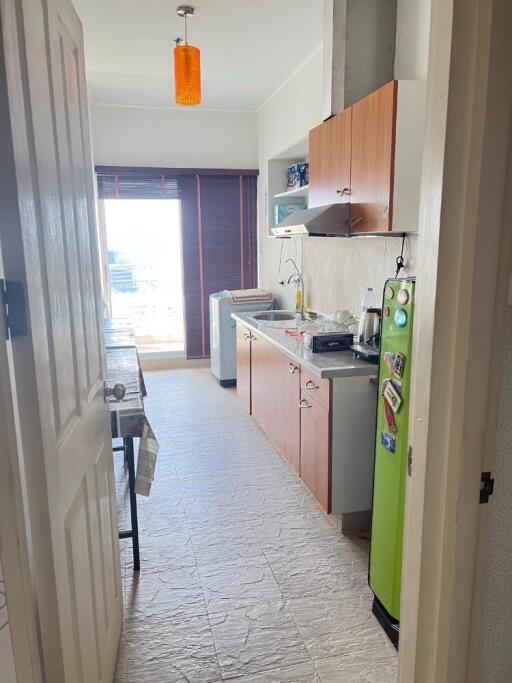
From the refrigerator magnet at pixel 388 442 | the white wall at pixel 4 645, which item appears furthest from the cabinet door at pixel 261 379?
the white wall at pixel 4 645

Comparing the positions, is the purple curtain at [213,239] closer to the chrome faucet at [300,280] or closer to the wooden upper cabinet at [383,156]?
the chrome faucet at [300,280]

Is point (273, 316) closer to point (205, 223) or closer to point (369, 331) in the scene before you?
point (205, 223)

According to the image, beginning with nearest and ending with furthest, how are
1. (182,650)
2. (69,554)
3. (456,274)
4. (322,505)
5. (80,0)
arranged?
(456,274)
(69,554)
(182,650)
(322,505)
(80,0)

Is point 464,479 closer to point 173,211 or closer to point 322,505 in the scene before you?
point 322,505

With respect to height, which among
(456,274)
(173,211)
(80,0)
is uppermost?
(80,0)

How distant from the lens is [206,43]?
3.51 metres

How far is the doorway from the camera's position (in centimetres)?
548

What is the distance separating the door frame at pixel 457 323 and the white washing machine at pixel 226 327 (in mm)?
3849

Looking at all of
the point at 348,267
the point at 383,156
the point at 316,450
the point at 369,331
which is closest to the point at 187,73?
the point at 383,156

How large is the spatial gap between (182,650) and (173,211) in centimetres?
461

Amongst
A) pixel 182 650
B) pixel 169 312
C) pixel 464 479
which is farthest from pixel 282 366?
pixel 169 312

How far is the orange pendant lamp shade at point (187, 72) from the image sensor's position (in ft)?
8.43

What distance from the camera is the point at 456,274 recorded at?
3.32 ft

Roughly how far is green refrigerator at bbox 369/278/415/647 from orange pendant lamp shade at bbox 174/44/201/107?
1.61m
